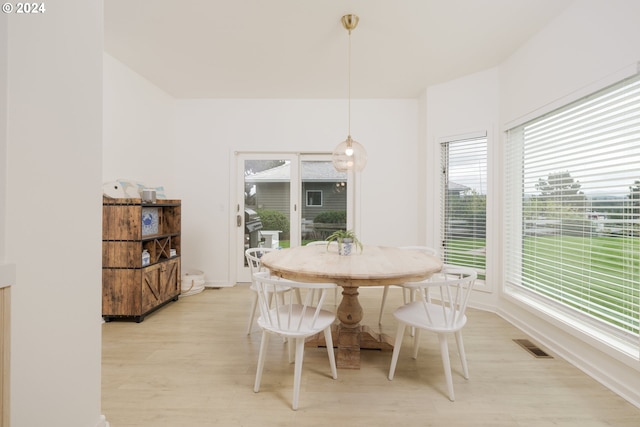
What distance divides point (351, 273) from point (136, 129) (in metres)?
3.36

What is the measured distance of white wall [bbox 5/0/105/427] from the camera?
105 cm

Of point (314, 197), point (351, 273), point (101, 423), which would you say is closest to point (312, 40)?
point (314, 197)

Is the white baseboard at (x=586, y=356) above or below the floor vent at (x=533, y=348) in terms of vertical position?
above

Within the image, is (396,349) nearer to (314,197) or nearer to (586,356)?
(586,356)

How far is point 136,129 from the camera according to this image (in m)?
3.58

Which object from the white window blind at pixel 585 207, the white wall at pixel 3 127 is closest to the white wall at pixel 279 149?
the white window blind at pixel 585 207

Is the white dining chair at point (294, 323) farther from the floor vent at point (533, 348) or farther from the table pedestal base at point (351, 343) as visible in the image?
the floor vent at point (533, 348)

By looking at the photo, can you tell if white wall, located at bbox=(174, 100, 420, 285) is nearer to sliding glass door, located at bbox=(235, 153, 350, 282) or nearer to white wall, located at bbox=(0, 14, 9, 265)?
sliding glass door, located at bbox=(235, 153, 350, 282)

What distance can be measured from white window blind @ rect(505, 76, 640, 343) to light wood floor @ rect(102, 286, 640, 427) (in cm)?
55

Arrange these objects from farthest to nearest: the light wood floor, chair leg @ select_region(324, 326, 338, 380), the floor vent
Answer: the floor vent → chair leg @ select_region(324, 326, 338, 380) → the light wood floor

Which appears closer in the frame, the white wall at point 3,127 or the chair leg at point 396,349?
the white wall at point 3,127

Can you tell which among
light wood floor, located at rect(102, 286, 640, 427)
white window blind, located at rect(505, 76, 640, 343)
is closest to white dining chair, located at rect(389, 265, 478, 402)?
light wood floor, located at rect(102, 286, 640, 427)

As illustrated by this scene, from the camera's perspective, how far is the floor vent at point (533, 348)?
232cm

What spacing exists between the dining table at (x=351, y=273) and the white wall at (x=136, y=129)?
233 cm
